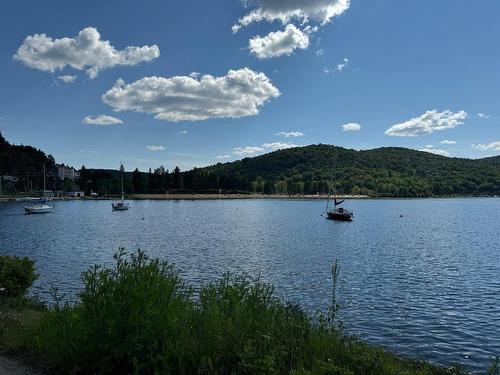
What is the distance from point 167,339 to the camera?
26.6 ft

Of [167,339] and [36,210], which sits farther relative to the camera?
[36,210]

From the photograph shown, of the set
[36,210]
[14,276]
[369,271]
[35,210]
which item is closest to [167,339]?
[14,276]

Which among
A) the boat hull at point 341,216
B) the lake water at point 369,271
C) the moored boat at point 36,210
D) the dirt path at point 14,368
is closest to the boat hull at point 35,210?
the moored boat at point 36,210

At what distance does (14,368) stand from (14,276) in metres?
10.4

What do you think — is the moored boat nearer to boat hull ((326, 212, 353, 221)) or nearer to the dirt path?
boat hull ((326, 212, 353, 221))

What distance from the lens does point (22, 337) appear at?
1038 centimetres

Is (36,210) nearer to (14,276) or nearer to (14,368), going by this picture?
(14,276)

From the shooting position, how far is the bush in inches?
701

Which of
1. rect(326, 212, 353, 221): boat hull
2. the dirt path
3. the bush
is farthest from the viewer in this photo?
rect(326, 212, 353, 221): boat hull

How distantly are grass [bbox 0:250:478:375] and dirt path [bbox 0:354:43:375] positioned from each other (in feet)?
1.25

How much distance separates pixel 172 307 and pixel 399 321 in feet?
51.3

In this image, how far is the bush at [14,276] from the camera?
17.8m

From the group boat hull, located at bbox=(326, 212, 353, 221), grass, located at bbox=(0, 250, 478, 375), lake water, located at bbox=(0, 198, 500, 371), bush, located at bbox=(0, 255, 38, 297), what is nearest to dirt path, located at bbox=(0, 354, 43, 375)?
grass, located at bbox=(0, 250, 478, 375)

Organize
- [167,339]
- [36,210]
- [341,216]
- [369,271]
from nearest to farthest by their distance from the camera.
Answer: [167,339]
[369,271]
[341,216]
[36,210]
